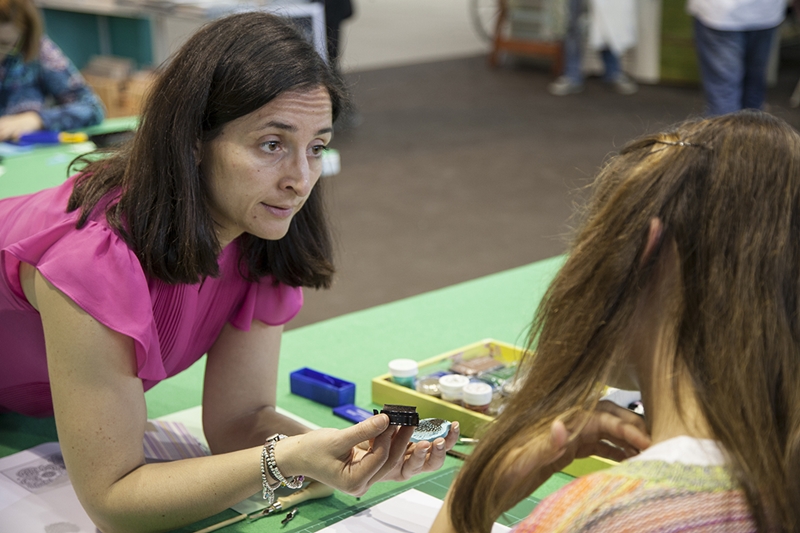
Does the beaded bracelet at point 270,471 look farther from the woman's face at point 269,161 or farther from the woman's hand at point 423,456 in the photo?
the woman's face at point 269,161

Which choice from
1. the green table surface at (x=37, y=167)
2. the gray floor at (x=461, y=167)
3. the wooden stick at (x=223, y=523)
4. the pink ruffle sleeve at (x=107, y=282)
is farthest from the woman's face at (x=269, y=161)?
the gray floor at (x=461, y=167)

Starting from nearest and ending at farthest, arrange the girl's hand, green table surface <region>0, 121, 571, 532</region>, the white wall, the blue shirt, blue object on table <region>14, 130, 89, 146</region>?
the girl's hand, green table surface <region>0, 121, 571, 532</region>, blue object on table <region>14, 130, 89, 146</region>, the blue shirt, the white wall

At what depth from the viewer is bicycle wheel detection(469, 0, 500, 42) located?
1013cm

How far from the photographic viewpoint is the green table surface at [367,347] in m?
1.55

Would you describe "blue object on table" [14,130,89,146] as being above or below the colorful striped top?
below

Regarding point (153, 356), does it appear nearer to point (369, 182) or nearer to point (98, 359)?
point (98, 359)

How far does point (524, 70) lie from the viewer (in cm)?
920

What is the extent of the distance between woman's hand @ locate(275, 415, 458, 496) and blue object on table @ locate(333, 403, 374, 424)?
0.40 metres

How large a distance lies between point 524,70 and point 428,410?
783cm

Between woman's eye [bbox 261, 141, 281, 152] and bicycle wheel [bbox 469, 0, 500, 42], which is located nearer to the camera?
woman's eye [bbox 261, 141, 281, 152]

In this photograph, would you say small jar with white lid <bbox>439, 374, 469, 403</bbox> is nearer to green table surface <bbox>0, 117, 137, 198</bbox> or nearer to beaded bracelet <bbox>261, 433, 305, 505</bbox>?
beaded bracelet <bbox>261, 433, 305, 505</bbox>

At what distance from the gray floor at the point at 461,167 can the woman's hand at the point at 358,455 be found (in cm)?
153

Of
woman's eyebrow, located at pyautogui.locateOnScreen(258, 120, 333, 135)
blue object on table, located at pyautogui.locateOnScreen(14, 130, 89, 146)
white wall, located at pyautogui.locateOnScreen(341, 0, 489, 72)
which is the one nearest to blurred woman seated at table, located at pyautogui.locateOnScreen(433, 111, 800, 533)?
woman's eyebrow, located at pyautogui.locateOnScreen(258, 120, 333, 135)

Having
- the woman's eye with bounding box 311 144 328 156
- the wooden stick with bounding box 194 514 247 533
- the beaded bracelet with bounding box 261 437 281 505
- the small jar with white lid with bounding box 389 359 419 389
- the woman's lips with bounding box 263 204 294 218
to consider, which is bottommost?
the wooden stick with bounding box 194 514 247 533
